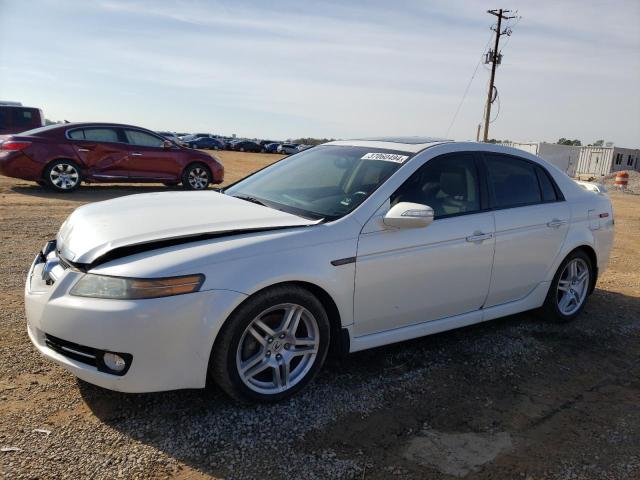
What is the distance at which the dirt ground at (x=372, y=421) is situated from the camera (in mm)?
2686

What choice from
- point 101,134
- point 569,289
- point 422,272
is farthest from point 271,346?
point 101,134

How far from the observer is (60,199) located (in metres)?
10.4

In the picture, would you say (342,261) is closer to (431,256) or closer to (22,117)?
(431,256)

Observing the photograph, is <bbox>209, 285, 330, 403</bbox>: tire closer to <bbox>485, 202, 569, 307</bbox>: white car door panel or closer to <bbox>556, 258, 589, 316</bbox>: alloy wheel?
<bbox>485, 202, 569, 307</bbox>: white car door panel

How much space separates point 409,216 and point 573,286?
248cm

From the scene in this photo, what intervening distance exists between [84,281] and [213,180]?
1042 centimetres

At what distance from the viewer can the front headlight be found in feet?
9.04

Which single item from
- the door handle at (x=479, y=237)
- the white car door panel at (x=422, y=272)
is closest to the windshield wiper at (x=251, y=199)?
the white car door panel at (x=422, y=272)

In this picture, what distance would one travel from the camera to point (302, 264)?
10.4ft

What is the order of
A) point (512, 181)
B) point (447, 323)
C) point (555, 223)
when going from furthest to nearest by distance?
point (555, 223) → point (512, 181) → point (447, 323)

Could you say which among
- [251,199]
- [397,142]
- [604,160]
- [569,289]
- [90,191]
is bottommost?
[604,160]

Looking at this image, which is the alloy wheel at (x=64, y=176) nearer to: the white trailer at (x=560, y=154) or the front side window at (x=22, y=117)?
the front side window at (x=22, y=117)

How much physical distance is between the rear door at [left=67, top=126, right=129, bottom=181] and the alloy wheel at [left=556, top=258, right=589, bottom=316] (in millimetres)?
9421

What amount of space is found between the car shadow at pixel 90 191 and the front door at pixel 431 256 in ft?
27.1
